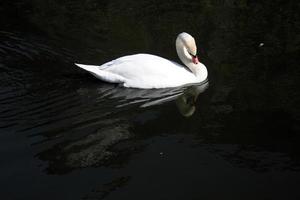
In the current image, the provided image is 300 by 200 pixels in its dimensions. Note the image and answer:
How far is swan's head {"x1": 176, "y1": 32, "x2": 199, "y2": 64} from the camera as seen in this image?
10.6 meters

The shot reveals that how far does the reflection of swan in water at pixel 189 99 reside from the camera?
30.9ft

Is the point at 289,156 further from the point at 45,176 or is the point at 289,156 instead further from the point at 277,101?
the point at 45,176

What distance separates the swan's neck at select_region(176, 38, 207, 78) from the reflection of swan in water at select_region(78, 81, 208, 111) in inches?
11.7

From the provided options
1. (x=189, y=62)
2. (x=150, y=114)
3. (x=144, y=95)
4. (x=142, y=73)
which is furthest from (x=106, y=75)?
(x=189, y=62)

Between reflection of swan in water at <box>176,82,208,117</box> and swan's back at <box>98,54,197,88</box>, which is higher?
swan's back at <box>98,54,197,88</box>

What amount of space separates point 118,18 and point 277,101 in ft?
19.5

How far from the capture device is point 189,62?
10.8 m

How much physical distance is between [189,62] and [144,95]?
1.39 m

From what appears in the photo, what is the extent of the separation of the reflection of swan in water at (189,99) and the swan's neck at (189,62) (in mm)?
236

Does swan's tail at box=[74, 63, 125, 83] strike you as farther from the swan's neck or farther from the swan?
→ the swan's neck

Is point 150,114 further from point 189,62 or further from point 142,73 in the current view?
point 189,62

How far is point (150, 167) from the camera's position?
24.8ft

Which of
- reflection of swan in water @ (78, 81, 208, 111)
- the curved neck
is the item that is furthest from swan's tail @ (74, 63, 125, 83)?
the curved neck

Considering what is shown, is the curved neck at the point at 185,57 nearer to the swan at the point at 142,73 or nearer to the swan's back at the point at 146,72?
the swan at the point at 142,73
